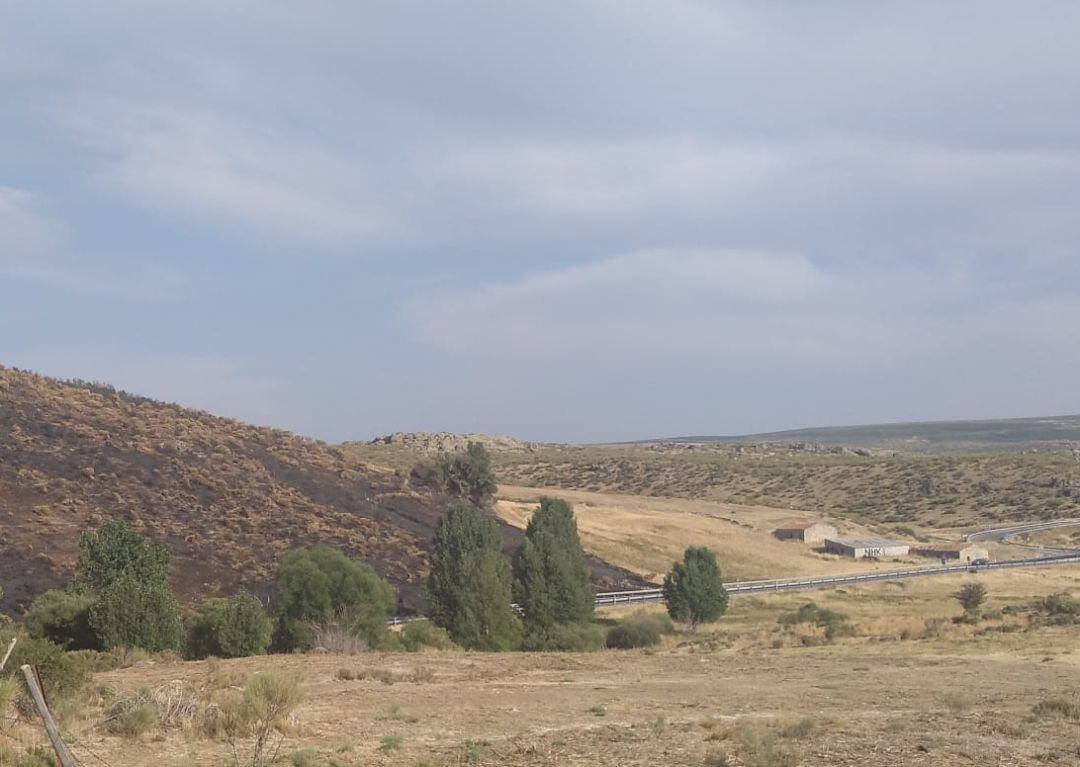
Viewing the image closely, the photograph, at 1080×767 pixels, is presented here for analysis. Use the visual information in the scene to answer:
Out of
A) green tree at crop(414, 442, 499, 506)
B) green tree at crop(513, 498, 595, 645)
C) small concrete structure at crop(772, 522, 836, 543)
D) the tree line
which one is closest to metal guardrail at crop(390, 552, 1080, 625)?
green tree at crop(513, 498, 595, 645)

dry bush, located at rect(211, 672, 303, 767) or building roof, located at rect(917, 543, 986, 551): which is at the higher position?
dry bush, located at rect(211, 672, 303, 767)

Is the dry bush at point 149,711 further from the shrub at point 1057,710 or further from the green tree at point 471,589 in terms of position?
the green tree at point 471,589

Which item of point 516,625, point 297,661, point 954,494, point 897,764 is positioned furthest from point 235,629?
point 954,494

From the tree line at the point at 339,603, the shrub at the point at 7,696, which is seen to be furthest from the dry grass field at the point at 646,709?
the tree line at the point at 339,603

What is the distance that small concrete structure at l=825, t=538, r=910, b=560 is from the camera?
8850cm

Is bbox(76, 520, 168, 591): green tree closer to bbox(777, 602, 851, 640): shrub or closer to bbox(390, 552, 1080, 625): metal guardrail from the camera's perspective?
bbox(390, 552, 1080, 625): metal guardrail

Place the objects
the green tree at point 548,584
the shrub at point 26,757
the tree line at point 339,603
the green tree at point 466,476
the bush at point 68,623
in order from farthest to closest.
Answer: the green tree at point 466,476, the green tree at point 548,584, the bush at point 68,623, the tree line at point 339,603, the shrub at point 26,757

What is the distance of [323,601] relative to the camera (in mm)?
32938

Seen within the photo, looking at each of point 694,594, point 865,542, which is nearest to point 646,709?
point 694,594

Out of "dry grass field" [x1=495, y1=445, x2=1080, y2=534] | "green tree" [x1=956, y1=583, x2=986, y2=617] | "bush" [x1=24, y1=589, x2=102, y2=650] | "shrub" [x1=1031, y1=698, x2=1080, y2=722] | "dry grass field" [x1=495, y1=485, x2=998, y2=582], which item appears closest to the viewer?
"shrub" [x1=1031, y1=698, x2=1080, y2=722]

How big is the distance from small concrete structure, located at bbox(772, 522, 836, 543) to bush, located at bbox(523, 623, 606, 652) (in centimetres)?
5696

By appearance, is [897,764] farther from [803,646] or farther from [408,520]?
[408,520]

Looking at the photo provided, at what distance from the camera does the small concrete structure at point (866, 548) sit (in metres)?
88.5

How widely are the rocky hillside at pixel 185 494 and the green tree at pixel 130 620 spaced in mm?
14647
